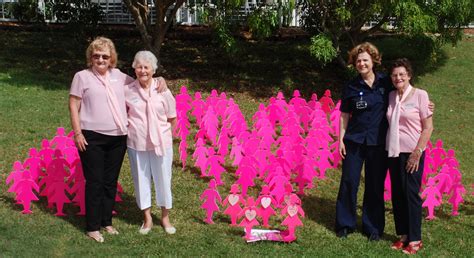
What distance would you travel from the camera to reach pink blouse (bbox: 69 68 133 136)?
220 inches

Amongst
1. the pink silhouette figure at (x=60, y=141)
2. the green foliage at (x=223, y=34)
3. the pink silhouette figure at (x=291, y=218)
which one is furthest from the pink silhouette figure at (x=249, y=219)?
the green foliage at (x=223, y=34)

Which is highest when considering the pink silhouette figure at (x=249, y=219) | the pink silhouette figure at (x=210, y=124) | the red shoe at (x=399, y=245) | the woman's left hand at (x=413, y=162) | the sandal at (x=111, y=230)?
the woman's left hand at (x=413, y=162)

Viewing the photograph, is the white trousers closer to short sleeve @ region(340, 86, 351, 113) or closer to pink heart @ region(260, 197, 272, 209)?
pink heart @ region(260, 197, 272, 209)

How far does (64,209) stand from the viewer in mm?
6676

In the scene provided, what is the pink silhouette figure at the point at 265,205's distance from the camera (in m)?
6.07

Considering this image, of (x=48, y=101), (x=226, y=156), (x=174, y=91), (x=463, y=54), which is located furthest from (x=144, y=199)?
(x=463, y=54)

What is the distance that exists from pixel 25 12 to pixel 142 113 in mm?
13537

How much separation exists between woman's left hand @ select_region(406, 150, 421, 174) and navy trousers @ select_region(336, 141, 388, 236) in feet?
0.95

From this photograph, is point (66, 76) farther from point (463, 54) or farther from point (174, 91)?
point (463, 54)

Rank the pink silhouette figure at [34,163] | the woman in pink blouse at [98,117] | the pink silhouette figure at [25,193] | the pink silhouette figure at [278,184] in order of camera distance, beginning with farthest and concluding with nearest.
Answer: the pink silhouette figure at [34,163]
the pink silhouette figure at [278,184]
the pink silhouette figure at [25,193]
the woman in pink blouse at [98,117]

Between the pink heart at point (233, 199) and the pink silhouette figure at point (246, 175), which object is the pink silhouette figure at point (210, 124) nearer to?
the pink silhouette figure at point (246, 175)

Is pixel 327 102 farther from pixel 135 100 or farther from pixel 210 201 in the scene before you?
pixel 135 100

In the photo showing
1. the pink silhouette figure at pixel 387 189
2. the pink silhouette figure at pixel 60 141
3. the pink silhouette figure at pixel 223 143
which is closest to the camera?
the pink silhouette figure at pixel 387 189

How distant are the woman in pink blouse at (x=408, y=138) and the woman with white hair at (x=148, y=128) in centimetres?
196
